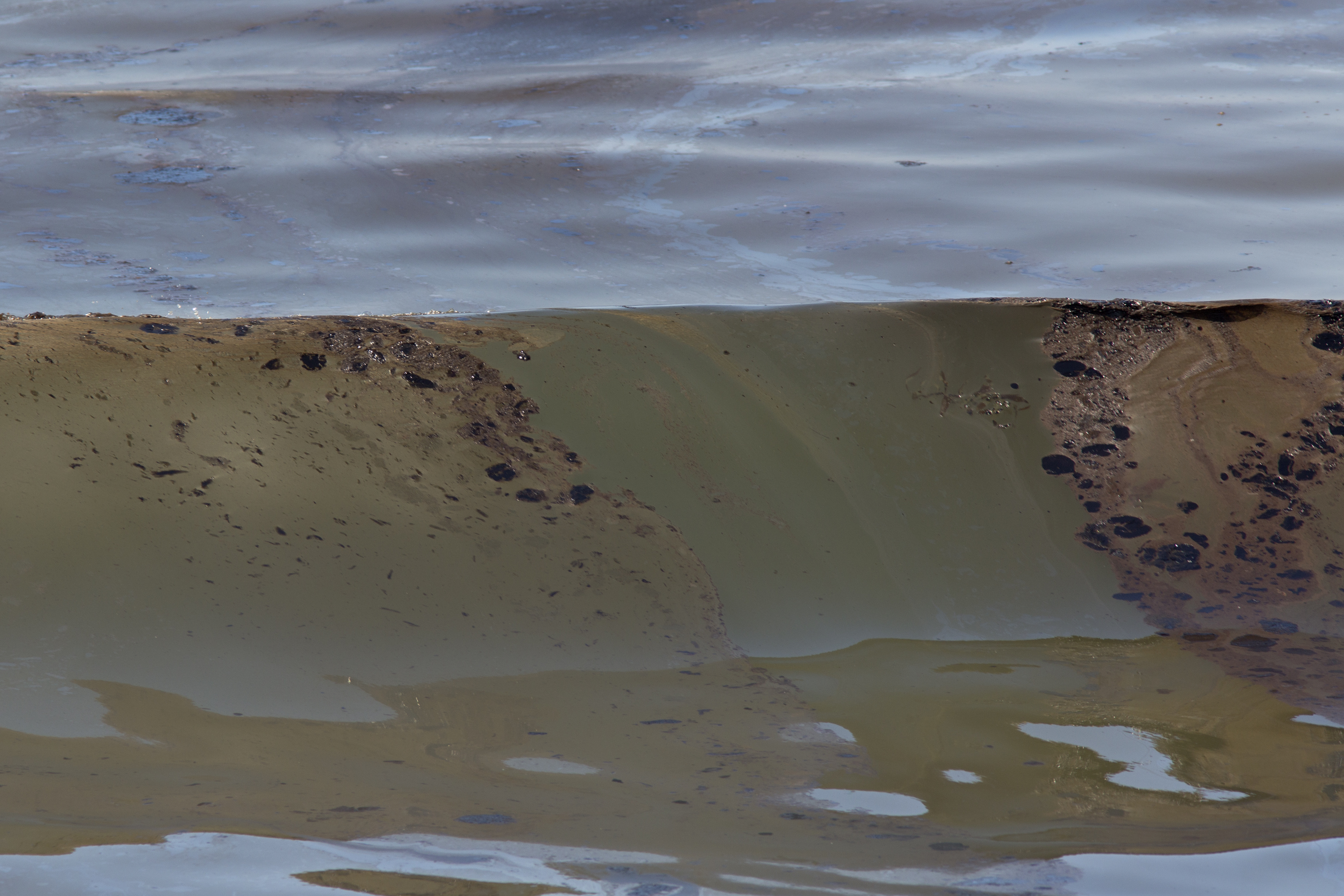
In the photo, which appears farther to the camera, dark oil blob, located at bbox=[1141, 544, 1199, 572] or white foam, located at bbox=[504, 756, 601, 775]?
dark oil blob, located at bbox=[1141, 544, 1199, 572]

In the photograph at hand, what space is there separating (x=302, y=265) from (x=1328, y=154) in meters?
1.40

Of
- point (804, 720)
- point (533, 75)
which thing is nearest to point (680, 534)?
point (804, 720)

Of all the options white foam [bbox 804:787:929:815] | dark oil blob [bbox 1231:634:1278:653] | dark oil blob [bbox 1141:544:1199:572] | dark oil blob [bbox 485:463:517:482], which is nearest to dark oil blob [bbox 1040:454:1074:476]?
dark oil blob [bbox 1141:544:1199:572]

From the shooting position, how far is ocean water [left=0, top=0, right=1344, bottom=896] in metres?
0.76

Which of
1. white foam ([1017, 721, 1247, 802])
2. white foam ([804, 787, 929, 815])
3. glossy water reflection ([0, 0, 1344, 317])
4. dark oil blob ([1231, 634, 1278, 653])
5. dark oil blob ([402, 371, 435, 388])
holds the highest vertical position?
glossy water reflection ([0, 0, 1344, 317])

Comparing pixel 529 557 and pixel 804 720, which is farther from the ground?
pixel 529 557

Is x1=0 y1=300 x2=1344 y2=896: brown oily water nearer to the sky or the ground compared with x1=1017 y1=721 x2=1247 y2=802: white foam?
nearer to the sky

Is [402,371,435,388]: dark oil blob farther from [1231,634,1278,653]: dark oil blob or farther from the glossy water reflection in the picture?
[1231,634,1278,653]: dark oil blob

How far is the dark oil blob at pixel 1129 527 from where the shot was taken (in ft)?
3.37

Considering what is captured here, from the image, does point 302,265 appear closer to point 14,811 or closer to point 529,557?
point 529,557

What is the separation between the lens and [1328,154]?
4.22 feet

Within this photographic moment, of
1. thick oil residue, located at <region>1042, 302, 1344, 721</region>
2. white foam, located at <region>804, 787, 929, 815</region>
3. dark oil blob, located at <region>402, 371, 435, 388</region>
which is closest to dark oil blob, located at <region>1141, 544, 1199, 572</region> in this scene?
thick oil residue, located at <region>1042, 302, 1344, 721</region>

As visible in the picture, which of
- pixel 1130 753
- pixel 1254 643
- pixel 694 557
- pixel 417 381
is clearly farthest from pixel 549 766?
pixel 1254 643

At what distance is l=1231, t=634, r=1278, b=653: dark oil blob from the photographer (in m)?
0.98
